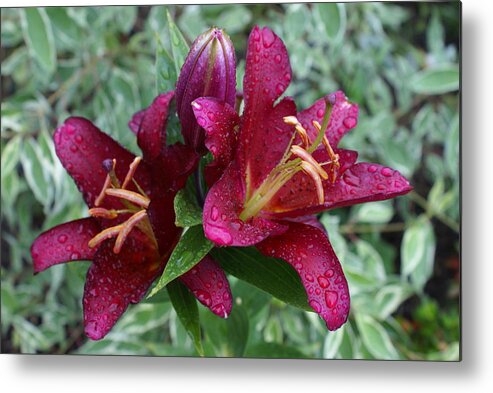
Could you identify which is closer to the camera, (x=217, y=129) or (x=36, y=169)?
(x=217, y=129)

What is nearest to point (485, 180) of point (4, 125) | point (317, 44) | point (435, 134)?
point (435, 134)

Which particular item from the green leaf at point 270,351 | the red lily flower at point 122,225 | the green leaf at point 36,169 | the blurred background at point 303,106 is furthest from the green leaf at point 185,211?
the green leaf at point 36,169

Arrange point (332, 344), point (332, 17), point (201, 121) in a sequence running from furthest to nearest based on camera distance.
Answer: point (332, 17) → point (332, 344) → point (201, 121)

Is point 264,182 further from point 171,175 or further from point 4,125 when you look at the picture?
point 4,125

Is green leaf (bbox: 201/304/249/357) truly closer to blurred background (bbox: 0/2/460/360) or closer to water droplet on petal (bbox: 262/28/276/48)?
blurred background (bbox: 0/2/460/360)

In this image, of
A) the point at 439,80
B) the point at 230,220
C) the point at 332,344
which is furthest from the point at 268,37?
the point at 439,80

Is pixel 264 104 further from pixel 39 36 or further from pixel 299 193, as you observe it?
pixel 39 36
